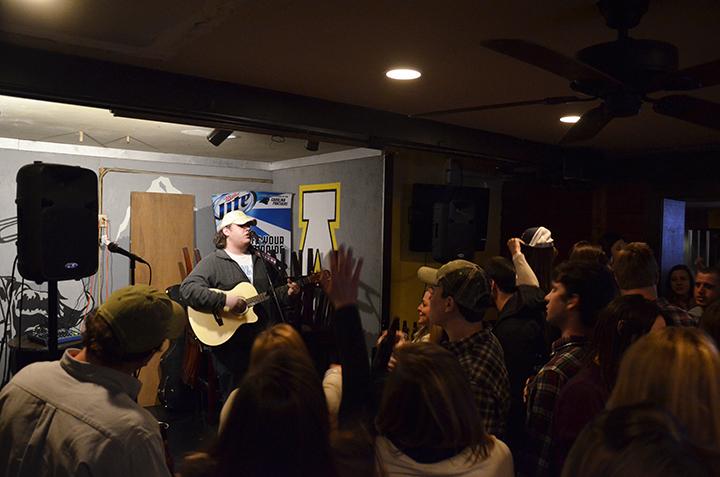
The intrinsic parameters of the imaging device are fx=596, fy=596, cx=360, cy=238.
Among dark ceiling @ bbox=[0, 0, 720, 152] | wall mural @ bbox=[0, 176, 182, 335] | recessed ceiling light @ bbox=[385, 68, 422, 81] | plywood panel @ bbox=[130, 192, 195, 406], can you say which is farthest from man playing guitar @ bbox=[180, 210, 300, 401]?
recessed ceiling light @ bbox=[385, 68, 422, 81]

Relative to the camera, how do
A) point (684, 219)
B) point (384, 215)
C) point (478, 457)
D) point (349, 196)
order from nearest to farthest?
point (478, 457) → point (384, 215) → point (349, 196) → point (684, 219)

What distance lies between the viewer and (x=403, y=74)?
9.82 ft

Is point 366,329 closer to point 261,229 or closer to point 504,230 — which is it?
point 261,229

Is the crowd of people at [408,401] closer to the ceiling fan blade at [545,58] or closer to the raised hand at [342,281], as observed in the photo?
the raised hand at [342,281]

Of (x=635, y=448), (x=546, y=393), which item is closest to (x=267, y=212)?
(x=546, y=393)

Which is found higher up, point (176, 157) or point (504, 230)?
point (176, 157)

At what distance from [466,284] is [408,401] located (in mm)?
848

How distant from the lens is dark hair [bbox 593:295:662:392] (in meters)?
1.72

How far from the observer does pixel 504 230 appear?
592 centimetres

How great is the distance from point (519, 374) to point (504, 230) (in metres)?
3.57

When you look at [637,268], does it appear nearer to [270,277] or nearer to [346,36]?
[346,36]

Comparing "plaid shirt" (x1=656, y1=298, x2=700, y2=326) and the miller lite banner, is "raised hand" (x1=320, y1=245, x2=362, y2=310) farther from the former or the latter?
the miller lite banner

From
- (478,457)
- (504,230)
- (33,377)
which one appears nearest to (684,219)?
(504,230)

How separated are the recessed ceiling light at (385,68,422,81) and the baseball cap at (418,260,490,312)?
119 centimetres
